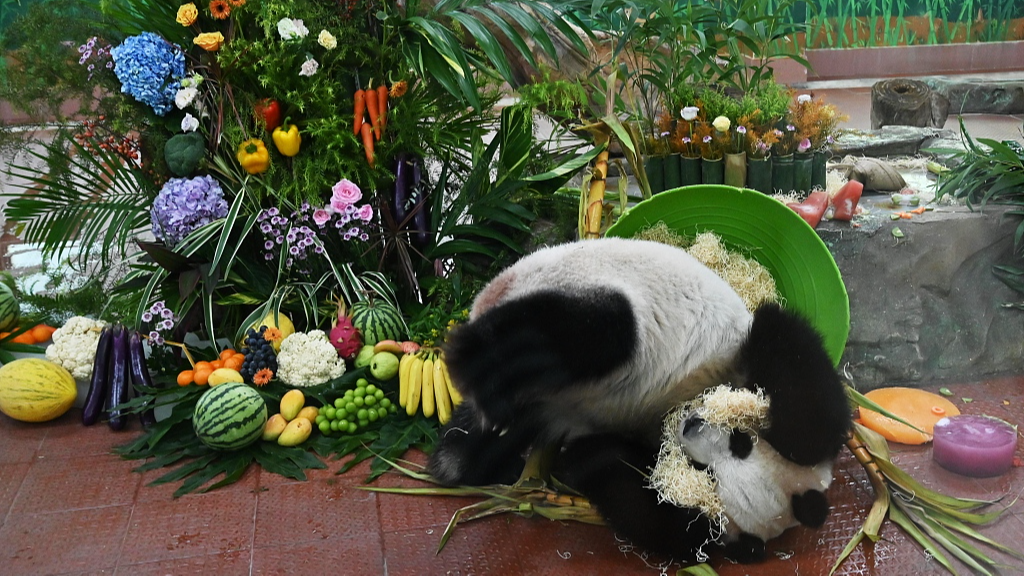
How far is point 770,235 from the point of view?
2359 millimetres

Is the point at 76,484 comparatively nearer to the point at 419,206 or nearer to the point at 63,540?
the point at 63,540

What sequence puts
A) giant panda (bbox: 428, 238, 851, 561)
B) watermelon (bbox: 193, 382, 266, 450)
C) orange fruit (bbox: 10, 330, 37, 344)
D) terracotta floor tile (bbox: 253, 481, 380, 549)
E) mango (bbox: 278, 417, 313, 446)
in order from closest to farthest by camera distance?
giant panda (bbox: 428, 238, 851, 561) < terracotta floor tile (bbox: 253, 481, 380, 549) < watermelon (bbox: 193, 382, 266, 450) < mango (bbox: 278, 417, 313, 446) < orange fruit (bbox: 10, 330, 37, 344)

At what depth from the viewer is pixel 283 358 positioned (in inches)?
107

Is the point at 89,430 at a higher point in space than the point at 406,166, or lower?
lower

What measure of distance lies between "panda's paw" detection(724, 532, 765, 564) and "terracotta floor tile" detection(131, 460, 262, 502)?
1.36m

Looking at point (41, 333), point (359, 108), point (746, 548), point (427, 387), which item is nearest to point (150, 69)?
point (359, 108)

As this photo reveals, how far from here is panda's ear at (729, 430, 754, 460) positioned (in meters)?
1.77

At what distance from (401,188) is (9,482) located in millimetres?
1660

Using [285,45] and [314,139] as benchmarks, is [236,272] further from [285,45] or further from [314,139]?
[285,45]

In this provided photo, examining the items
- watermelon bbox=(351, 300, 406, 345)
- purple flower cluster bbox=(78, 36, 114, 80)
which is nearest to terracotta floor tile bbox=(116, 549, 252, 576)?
watermelon bbox=(351, 300, 406, 345)

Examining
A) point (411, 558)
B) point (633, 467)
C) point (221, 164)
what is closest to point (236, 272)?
point (221, 164)

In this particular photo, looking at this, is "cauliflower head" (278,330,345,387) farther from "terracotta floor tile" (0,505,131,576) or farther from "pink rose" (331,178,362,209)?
"terracotta floor tile" (0,505,131,576)

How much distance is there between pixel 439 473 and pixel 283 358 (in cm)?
82

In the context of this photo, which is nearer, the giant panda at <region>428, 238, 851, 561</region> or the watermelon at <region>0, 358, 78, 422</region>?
the giant panda at <region>428, 238, 851, 561</region>
